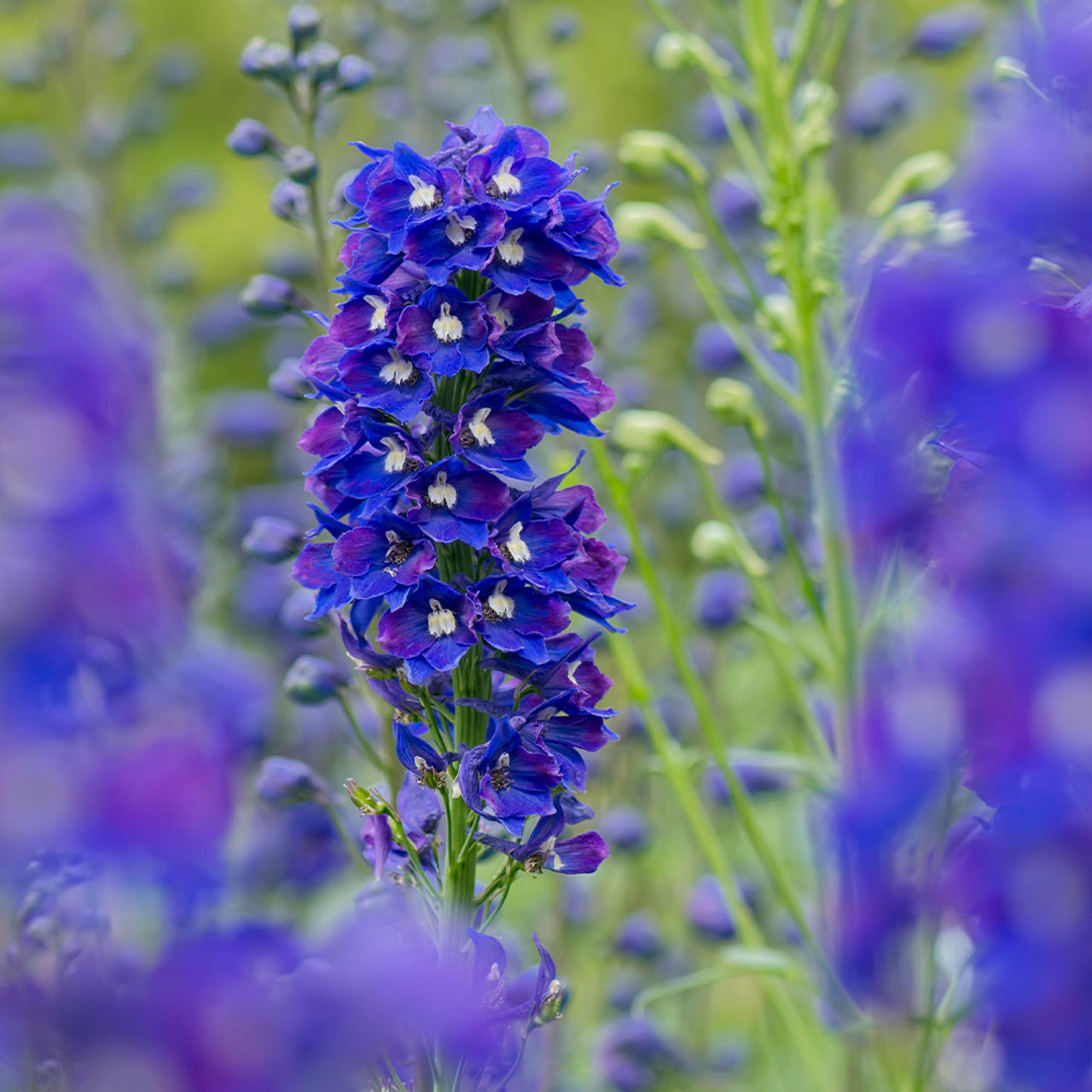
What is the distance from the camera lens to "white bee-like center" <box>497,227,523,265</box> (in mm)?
1454

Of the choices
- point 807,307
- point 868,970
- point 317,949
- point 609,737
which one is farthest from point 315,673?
point 868,970

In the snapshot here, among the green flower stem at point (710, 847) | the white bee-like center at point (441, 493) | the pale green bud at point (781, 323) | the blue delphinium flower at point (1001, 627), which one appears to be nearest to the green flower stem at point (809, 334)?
the pale green bud at point (781, 323)

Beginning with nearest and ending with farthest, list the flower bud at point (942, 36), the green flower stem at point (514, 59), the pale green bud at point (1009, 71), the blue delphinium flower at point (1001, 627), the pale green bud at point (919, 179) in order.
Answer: the blue delphinium flower at point (1001, 627) < the pale green bud at point (1009, 71) < the pale green bud at point (919, 179) < the green flower stem at point (514, 59) < the flower bud at point (942, 36)

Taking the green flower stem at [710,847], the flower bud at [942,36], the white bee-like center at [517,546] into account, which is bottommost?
the green flower stem at [710,847]

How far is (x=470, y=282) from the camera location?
1.52 metres

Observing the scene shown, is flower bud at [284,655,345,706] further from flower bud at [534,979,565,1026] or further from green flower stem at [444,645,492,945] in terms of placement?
flower bud at [534,979,565,1026]

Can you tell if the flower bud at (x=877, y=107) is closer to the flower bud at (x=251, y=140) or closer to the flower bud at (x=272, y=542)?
the flower bud at (x=251, y=140)

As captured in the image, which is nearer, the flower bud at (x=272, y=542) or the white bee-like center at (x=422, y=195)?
the white bee-like center at (x=422, y=195)

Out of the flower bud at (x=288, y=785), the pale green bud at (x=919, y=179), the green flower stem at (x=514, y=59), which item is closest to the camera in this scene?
the flower bud at (x=288, y=785)

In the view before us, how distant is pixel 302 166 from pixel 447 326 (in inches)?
31.7

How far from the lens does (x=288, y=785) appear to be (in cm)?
210

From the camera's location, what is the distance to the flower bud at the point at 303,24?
7.30ft

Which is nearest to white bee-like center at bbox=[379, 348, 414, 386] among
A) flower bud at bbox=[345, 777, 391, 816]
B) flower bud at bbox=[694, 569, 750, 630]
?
flower bud at bbox=[345, 777, 391, 816]

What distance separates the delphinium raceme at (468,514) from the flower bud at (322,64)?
755mm
